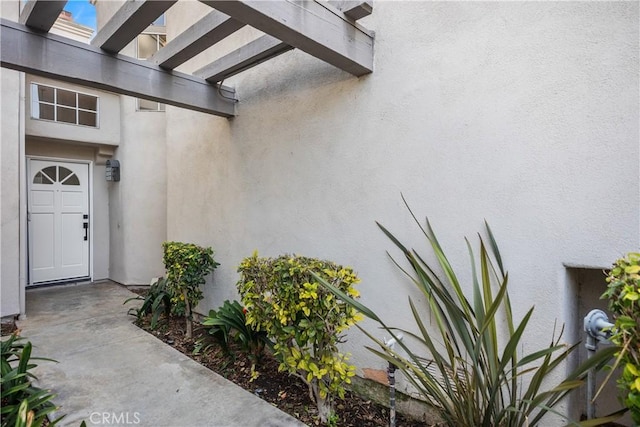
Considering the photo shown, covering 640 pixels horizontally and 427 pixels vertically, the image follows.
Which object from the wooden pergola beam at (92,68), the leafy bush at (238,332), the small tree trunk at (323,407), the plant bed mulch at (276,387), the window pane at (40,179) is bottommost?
the plant bed mulch at (276,387)

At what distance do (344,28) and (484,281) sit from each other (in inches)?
82.1

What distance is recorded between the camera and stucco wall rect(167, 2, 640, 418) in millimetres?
1793

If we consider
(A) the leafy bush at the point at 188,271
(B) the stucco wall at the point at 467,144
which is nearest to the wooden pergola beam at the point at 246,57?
(B) the stucco wall at the point at 467,144

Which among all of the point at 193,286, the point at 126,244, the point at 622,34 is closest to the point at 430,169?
the point at 622,34

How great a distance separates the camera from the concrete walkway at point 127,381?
250 cm

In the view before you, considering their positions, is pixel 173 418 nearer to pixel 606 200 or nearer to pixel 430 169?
pixel 430 169

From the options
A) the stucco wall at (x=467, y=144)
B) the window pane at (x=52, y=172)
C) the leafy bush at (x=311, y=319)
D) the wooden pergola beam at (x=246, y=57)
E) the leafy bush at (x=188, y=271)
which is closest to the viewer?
the stucco wall at (x=467, y=144)

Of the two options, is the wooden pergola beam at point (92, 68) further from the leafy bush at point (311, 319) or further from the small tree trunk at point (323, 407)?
the small tree trunk at point (323, 407)

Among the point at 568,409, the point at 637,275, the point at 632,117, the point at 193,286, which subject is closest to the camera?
the point at 637,275

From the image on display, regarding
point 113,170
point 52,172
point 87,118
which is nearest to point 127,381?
point 113,170

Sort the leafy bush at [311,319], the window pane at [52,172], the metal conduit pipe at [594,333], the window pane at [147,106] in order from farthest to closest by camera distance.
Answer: the window pane at [147,106]
the window pane at [52,172]
the leafy bush at [311,319]
the metal conduit pipe at [594,333]

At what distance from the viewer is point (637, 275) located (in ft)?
4.33

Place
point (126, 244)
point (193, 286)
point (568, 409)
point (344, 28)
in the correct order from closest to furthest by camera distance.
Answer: point (568, 409)
point (344, 28)
point (193, 286)
point (126, 244)

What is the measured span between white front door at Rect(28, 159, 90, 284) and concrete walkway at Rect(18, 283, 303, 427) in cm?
213
